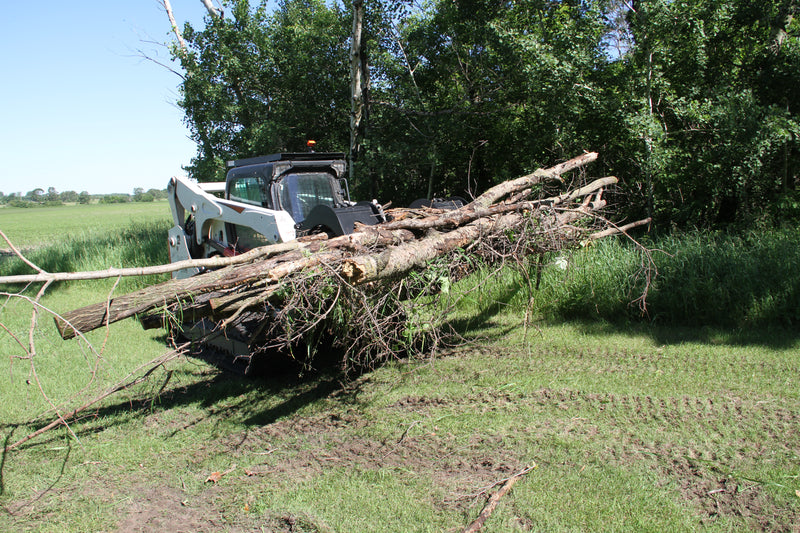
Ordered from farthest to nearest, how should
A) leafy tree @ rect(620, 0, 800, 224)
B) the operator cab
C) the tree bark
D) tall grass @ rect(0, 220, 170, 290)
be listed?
tall grass @ rect(0, 220, 170, 290)
leafy tree @ rect(620, 0, 800, 224)
the operator cab
the tree bark

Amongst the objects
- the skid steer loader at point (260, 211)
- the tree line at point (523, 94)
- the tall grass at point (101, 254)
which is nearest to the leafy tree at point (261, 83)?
the tree line at point (523, 94)

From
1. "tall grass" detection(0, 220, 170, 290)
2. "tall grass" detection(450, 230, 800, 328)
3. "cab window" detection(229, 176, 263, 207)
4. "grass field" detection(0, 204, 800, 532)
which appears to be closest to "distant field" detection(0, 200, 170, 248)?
"tall grass" detection(0, 220, 170, 290)

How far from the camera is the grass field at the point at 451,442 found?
3678mm

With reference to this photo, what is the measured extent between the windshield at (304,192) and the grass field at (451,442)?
2324 millimetres

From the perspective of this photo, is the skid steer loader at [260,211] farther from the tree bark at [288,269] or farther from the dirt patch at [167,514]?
the dirt patch at [167,514]

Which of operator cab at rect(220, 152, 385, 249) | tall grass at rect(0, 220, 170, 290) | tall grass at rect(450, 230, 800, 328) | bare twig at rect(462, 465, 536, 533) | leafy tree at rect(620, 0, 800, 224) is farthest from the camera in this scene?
tall grass at rect(0, 220, 170, 290)

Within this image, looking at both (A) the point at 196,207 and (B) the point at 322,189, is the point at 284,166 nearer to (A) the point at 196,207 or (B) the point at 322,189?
(B) the point at 322,189

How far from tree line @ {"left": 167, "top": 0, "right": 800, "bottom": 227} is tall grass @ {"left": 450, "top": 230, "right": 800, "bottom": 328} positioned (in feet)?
4.13

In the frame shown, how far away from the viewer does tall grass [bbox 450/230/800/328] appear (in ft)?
23.1

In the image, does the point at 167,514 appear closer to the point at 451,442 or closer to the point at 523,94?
the point at 451,442

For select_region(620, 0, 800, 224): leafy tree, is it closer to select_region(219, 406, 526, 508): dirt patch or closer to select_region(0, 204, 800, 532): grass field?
select_region(0, 204, 800, 532): grass field

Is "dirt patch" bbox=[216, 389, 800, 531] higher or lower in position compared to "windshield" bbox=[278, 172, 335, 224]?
lower

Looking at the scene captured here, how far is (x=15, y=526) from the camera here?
389 cm

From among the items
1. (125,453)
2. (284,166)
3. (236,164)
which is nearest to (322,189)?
(284,166)
